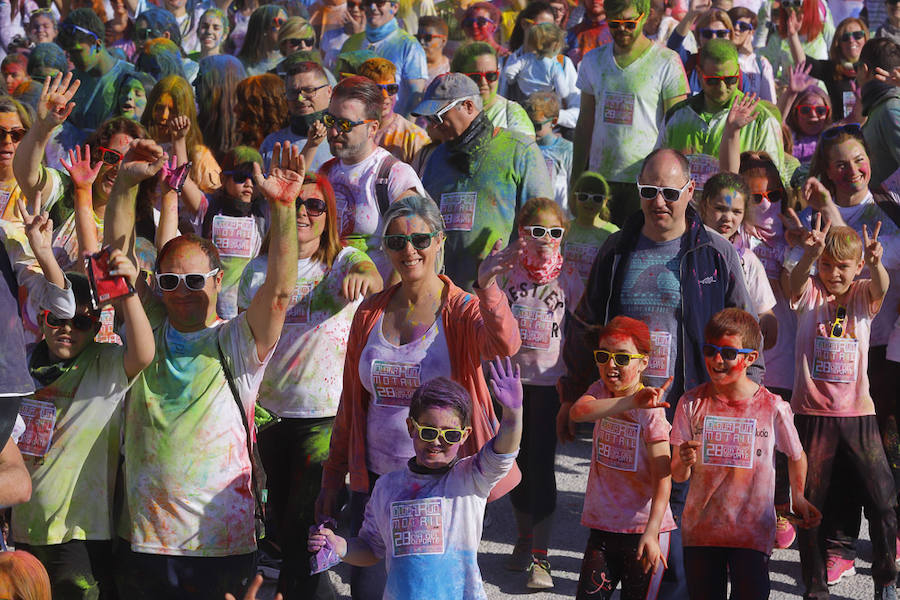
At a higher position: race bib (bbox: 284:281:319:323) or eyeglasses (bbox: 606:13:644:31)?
eyeglasses (bbox: 606:13:644:31)

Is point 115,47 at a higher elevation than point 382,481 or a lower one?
higher

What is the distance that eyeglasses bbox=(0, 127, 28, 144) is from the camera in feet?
20.5

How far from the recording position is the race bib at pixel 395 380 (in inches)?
190

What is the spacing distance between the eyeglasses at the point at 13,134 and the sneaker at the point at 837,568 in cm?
437

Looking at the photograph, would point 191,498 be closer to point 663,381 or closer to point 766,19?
point 663,381

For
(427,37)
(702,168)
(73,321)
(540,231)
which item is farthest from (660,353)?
(427,37)

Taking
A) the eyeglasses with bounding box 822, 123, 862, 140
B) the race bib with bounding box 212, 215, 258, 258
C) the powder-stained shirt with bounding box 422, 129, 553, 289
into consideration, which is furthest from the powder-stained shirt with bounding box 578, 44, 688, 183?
the race bib with bounding box 212, 215, 258, 258

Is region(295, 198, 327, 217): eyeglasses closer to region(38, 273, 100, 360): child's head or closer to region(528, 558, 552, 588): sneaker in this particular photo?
region(38, 273, 100, 360): child's head

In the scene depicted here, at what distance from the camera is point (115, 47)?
11.8 metres

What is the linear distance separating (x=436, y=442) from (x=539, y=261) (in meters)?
2.12

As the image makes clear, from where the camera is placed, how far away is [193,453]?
4559 millimetres

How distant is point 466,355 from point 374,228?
5.35ft

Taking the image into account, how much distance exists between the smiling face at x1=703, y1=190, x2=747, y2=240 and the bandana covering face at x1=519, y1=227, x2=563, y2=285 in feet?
2.68

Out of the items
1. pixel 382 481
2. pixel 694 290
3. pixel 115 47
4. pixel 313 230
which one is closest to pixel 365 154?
pixel 313 230
